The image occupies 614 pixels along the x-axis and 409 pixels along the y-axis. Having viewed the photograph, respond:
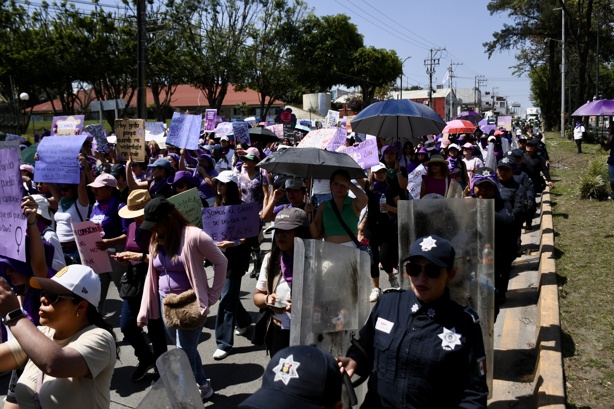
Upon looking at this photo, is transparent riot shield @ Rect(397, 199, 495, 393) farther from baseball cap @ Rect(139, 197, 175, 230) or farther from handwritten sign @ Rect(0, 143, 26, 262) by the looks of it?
handwritten sign @ Rect(0, 143, 26, 262)

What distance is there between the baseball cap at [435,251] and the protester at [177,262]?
2037 millimetres

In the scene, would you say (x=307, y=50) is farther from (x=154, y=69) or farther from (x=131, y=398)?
(x=131, y=398)

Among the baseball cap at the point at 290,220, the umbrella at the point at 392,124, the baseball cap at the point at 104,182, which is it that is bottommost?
the baseball cap at the point at 290,220

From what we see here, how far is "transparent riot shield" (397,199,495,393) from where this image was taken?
4320mm

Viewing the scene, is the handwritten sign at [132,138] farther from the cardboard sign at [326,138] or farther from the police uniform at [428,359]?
the police uniform at [428,359]

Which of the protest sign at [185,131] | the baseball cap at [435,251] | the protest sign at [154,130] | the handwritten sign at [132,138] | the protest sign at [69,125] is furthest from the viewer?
A: the protest sign at [154,130]

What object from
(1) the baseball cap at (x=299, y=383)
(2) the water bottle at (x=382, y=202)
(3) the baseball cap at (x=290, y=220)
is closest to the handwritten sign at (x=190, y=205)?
(3) the baseball cap at (x=290, y=220)

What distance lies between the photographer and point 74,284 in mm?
2951

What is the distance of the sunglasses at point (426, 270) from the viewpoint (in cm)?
286

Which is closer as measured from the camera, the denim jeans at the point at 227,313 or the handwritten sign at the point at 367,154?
the denim jeans at the point at 227,313

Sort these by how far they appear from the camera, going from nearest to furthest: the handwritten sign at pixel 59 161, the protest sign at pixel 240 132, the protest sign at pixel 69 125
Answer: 1. the handwritten sign at pixel 59 161
2. the protest sign at pixel 69 125
3. the protest sign at pixel 240 132

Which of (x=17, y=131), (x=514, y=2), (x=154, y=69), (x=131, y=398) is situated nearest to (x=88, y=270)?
(x=131, y=398)

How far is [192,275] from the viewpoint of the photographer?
4516 mm

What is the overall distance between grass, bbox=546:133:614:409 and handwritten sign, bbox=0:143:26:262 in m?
3.99
